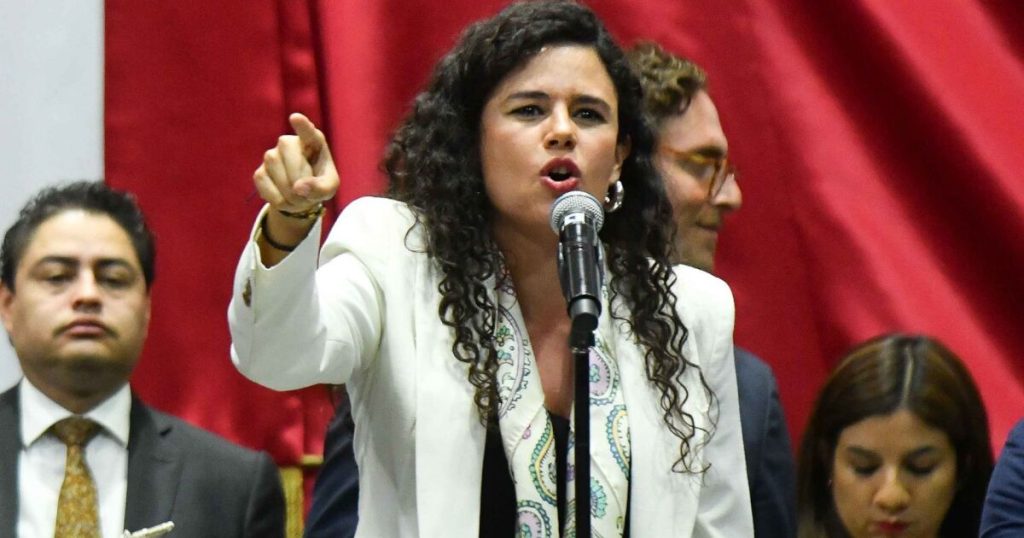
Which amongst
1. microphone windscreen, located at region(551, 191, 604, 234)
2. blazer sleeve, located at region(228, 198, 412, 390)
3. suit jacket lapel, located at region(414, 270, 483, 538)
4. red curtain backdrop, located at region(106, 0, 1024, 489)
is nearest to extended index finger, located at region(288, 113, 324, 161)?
blazer sleeve, located at region(228, 198, 412, 390)

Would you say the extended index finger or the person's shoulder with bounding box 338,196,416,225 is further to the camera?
the person's shoulder with bounding box 338,196,416,225

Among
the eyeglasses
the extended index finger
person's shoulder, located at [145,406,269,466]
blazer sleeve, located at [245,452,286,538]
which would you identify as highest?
the eyeglasses

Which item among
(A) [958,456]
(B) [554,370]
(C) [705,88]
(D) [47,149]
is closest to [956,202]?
(C) [705,88]

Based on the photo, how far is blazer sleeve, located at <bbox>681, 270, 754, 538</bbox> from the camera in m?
2.23

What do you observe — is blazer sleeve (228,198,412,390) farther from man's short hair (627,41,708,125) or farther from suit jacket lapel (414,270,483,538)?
man's short hair (627,41,708,125)

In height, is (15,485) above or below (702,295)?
Result: below

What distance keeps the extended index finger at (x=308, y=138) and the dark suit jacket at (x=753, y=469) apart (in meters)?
0.71

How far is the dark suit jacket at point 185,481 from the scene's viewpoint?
252 cm

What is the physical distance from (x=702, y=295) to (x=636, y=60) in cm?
71

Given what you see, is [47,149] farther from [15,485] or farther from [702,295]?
[702,295]

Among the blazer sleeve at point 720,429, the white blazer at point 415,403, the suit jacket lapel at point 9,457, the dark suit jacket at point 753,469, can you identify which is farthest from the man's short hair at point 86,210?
the blazer sleeve at point 720,429

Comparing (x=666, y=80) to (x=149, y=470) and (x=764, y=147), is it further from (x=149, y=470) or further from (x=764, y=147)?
(x=149, y=470)

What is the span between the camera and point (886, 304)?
10.8 ft

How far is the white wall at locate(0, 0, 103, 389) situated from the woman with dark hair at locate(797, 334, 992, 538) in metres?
1.36
